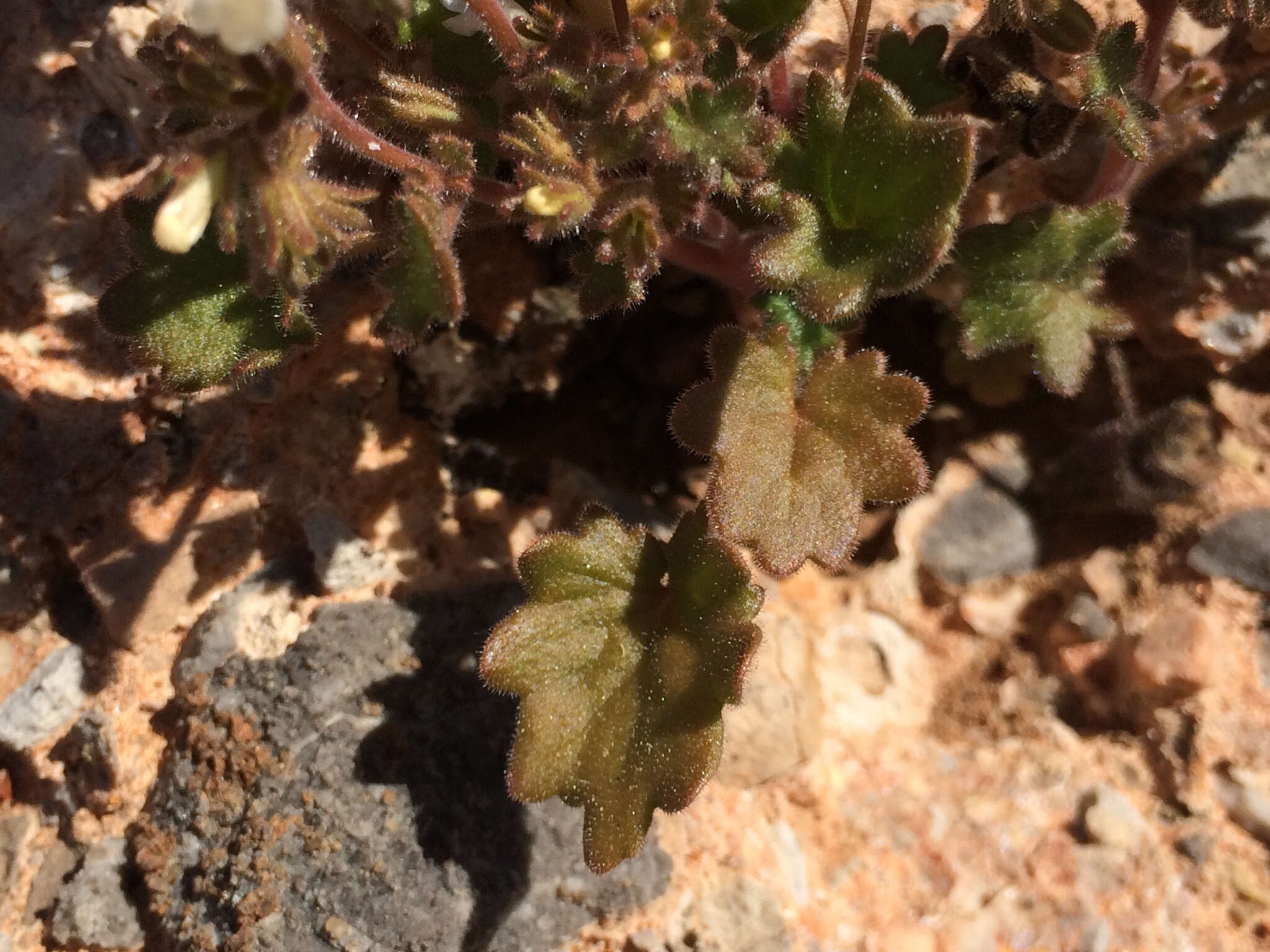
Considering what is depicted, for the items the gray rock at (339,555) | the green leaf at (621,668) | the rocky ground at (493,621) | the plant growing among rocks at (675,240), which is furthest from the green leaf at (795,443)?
the gray rock at (339,555)

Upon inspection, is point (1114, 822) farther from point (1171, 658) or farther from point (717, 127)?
point (717, 127)

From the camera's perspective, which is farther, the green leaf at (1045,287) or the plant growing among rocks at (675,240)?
the green leaf at (1045,287)

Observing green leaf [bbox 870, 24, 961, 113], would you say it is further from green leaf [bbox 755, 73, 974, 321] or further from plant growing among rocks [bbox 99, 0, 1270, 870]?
green leaf [bbox 755, 73, 974, 321]

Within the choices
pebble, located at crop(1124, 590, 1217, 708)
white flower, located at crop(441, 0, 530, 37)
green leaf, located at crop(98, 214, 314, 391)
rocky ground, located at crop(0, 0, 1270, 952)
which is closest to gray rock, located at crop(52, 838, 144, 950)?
rocky ground, located at crop(0, 0, 1270, 952)

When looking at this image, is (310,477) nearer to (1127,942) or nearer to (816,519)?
(816,519)

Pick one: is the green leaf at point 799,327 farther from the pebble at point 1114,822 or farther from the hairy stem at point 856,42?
the pebble at point 1114,822

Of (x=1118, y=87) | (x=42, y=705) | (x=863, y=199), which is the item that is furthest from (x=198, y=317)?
(x=1118, y=87)

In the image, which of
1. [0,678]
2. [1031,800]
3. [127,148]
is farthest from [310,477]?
[1031,800]
